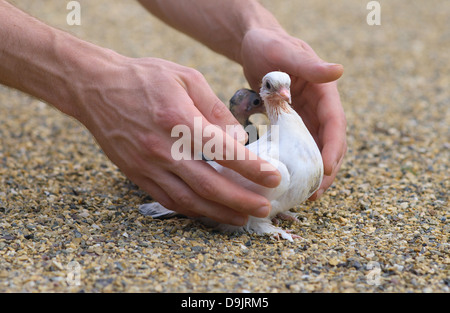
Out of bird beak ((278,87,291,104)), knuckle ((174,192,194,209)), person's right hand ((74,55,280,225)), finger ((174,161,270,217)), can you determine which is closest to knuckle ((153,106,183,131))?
person's right hand ((74,55,280,225))

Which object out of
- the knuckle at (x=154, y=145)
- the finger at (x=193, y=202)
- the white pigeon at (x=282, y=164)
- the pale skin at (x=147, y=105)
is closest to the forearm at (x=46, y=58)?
the pale skin at (x=147, y=105)

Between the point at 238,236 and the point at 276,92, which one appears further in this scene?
the point at 276,92

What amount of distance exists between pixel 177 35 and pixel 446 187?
4966 mm

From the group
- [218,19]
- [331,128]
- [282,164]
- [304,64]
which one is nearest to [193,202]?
[282,164]

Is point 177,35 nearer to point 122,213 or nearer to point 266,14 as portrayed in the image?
point 266,14

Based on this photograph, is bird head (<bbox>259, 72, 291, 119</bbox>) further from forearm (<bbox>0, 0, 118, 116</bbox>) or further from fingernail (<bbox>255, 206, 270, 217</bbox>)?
forearm (<bbox>0, 0, 118, 116</bbox>)

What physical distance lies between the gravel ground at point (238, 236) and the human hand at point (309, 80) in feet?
1.28

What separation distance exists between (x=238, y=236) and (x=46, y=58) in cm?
131

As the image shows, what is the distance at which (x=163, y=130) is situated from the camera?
2670 mm

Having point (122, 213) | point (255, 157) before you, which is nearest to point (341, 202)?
point (255, 157)

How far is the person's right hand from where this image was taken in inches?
104

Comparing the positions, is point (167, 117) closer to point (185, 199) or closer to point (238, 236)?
point (185, 199)

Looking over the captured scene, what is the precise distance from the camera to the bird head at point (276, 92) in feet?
9.93

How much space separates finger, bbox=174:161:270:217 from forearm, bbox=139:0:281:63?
4.65ft
